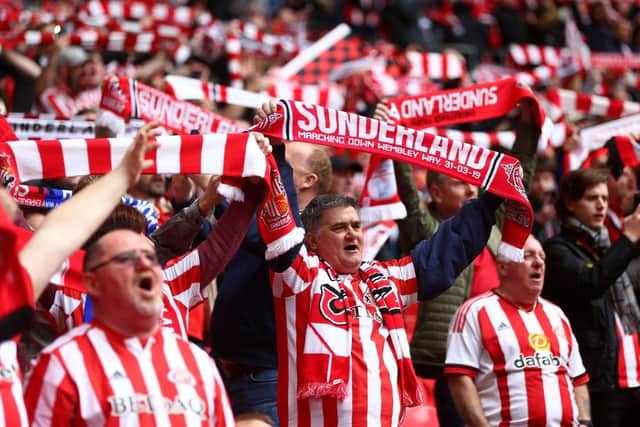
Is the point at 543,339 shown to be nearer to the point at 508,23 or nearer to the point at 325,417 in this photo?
the point at 325,417

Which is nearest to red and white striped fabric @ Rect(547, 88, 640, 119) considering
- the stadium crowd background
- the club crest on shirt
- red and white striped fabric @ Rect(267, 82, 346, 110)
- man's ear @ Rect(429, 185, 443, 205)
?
the stadium crowd background

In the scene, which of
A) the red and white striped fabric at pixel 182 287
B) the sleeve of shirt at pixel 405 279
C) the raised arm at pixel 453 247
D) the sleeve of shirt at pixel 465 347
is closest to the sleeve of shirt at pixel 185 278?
the red and white striped fabric at pixel 182 287

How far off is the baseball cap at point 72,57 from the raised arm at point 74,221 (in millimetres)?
5889

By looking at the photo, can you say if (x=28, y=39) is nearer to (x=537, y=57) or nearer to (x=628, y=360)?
(x=628, y=360)

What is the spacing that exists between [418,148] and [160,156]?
1360 millimetres

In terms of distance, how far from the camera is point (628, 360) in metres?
6.89

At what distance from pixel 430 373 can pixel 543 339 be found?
0.82 meters

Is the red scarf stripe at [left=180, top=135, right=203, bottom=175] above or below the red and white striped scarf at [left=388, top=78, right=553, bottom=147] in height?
below

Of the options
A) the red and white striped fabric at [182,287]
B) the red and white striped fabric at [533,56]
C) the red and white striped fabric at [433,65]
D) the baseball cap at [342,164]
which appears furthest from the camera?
the red and white striped fabric at [533,56]

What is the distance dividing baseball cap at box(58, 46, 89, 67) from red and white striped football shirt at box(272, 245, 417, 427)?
198 inches

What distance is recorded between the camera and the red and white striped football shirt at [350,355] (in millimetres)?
5031

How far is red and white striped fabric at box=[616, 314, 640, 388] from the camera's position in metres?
6.86

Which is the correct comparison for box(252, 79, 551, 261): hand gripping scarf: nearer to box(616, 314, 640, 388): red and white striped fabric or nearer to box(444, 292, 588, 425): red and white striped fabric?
box(444, 292, 588, 425): red and white striped fabric

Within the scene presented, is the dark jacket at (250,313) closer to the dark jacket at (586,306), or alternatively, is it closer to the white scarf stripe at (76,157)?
the white scarf stripe at (76,157)
